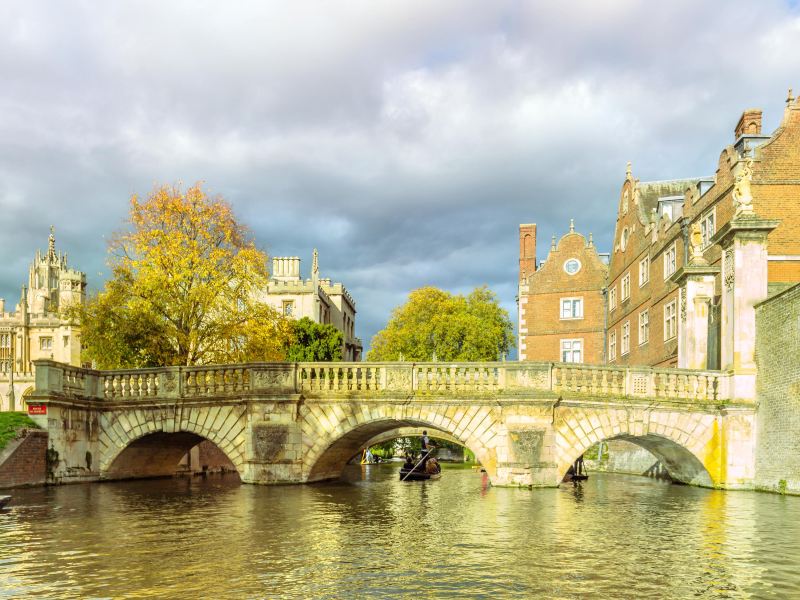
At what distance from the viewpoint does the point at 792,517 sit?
58.0ft

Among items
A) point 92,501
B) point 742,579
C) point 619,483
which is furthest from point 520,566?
point 619,483

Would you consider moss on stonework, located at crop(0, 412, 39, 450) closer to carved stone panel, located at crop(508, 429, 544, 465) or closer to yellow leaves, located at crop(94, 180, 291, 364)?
yellow leaves, located at crop(94, 180, 291, 364)

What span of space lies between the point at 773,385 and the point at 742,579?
13.3 meters

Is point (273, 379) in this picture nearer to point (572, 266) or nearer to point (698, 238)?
point (698, 238)

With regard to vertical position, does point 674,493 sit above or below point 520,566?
below

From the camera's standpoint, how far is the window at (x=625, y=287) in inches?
1995

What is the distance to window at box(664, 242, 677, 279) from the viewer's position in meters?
40.7

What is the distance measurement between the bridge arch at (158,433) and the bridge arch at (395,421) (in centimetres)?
233

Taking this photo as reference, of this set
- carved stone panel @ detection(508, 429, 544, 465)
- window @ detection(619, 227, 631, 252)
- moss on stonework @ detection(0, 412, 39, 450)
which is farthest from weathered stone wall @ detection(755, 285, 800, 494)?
window @ detection(619, 227, 631, 252)

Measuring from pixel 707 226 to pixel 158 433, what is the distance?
2607 centimetres

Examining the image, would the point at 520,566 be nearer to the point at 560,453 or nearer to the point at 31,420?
the point at 560,453

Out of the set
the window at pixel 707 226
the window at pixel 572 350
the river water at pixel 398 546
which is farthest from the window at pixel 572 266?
the river water at pixel 398 546

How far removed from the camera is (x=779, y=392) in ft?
74.8

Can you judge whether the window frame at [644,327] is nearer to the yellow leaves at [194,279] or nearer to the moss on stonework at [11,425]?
the yellow leaves at [194,279]
